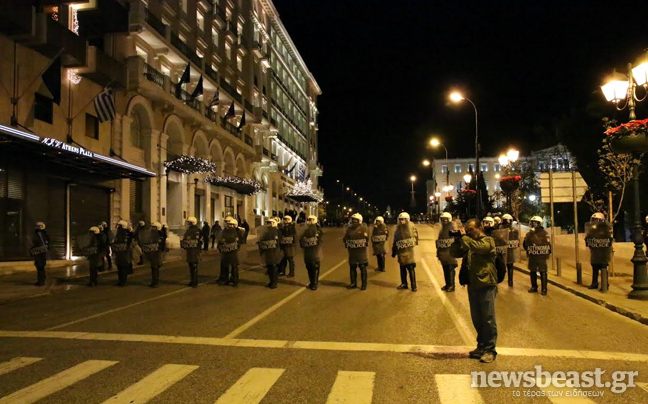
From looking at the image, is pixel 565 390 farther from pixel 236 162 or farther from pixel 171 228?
pixel 236 162

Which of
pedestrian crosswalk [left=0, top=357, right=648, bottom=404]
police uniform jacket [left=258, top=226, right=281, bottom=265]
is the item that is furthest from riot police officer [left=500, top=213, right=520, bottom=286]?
pedestrian crosswalk [left=0, top=357, right=648, bottom=404]

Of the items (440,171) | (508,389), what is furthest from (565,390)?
(440,171)

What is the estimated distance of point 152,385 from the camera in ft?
17.5

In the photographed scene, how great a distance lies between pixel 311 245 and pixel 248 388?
765 cm

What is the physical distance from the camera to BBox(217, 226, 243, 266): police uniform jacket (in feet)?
43.8

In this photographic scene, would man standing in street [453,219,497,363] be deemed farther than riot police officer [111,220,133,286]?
No

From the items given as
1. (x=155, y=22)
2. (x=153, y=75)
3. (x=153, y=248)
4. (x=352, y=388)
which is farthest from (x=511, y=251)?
(x=155, y=22)

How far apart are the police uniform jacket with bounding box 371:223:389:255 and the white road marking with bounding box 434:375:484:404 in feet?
31.1

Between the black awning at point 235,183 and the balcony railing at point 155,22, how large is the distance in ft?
37.9

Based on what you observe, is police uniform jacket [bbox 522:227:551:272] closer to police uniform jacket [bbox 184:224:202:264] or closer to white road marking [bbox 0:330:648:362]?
white road marking [bbox 0:330:648:362]

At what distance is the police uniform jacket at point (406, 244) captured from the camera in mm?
12344

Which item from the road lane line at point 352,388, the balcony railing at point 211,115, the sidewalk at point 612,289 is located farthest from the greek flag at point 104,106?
the road lane line at point 352,388

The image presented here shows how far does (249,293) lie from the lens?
12289mm

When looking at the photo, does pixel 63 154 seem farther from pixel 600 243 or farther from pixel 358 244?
pixel 600 243
